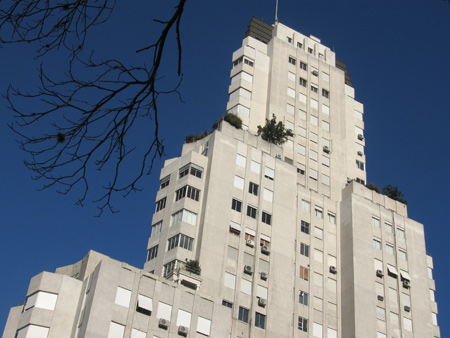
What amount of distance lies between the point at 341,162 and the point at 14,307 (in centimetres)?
3955

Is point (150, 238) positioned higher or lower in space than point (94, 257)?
higher

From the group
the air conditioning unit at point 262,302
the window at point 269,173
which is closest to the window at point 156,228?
the air conditioning unit at point 262,302

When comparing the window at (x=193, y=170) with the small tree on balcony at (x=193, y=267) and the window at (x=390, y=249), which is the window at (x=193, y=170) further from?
the window at (x=390, y=249)

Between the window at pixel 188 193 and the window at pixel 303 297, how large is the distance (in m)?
12.1

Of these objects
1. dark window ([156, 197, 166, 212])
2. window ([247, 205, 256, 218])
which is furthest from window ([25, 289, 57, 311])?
window ([247, 205, 256, 218])

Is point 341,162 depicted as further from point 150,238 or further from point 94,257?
point 94,257

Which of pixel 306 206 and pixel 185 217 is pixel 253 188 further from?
pixel 185 217

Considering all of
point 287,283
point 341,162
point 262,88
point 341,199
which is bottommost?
point 287,283

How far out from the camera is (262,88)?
75.9m

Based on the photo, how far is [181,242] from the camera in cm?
5569

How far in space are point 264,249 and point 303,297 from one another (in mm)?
5723

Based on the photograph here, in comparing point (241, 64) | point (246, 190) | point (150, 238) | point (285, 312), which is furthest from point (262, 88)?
point (285, 312)

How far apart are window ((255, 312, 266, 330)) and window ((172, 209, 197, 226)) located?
9.10 m

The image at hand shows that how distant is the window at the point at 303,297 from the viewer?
59.8 meters
